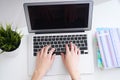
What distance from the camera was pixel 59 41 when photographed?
3.04 ft

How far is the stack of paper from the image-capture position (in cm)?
89

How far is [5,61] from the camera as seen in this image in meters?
0.93

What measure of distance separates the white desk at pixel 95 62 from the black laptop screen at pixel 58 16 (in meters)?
0.09

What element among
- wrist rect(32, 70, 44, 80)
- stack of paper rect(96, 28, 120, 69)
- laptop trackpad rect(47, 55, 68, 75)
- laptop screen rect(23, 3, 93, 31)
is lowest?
wrist rect(32, 70, 44, 80)

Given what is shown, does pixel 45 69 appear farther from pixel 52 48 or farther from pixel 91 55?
pixel 91 55

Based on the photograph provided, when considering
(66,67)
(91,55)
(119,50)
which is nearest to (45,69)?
(66,67)

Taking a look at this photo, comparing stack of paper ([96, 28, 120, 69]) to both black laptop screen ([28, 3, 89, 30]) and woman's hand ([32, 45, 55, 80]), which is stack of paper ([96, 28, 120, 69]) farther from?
woman's hand ([32, 45, 55, 80])

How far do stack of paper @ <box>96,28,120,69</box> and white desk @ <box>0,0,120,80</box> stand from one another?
0.10ft

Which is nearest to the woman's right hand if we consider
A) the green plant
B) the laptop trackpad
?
the laptop trackpad

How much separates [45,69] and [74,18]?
0.75 feet

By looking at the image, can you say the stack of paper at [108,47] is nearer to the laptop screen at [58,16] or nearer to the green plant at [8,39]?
the laptop screen at [58,16]

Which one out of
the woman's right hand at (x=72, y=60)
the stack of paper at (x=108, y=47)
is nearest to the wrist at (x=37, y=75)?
the woman's right hand at (x=72, y=60)

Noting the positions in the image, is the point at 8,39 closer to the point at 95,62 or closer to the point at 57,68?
the point at 57,68

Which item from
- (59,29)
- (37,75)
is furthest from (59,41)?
(37,75)
